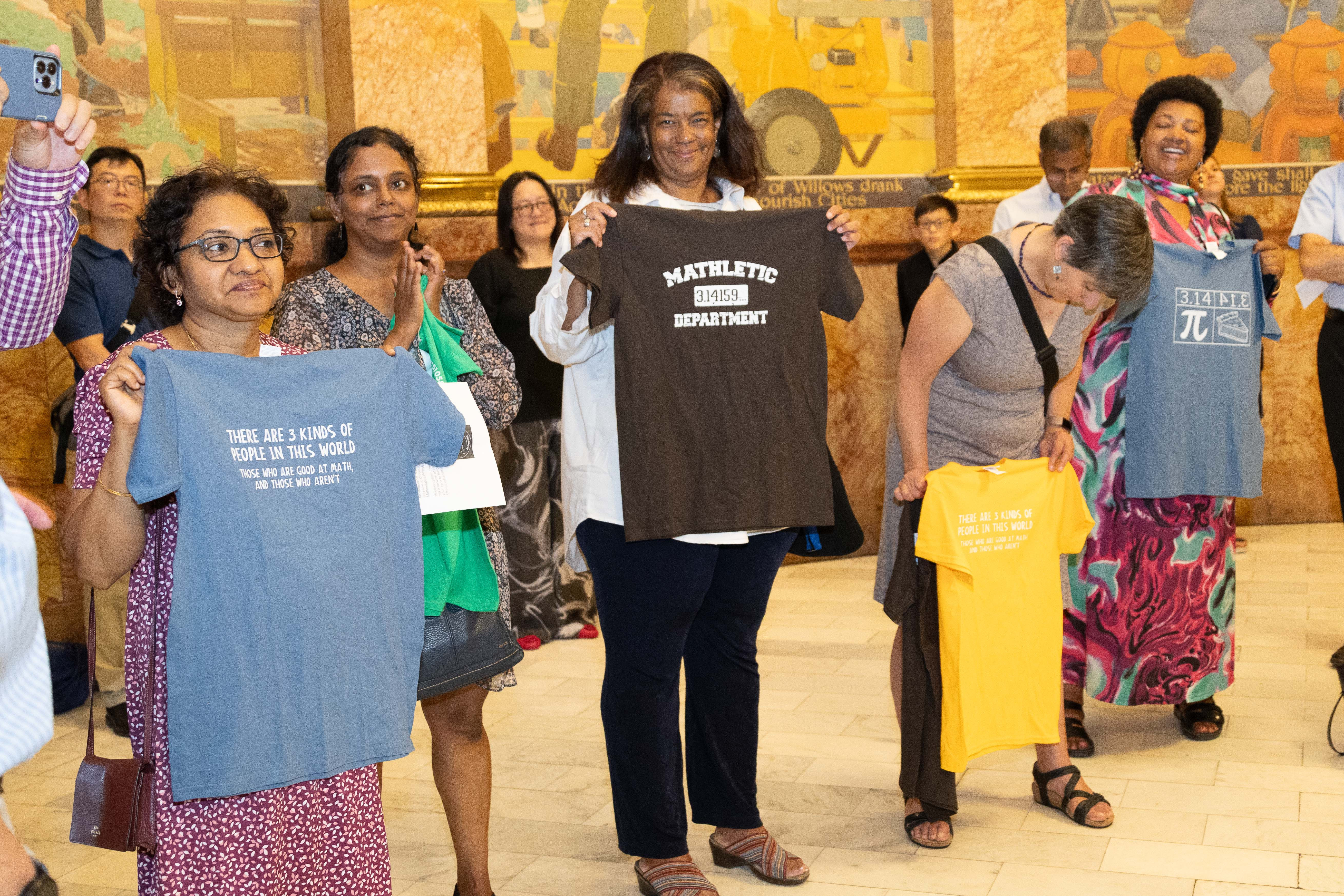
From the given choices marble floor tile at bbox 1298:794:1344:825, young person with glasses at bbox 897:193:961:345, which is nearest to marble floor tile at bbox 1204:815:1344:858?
marble floor tile at bbox 1298:794:1344:825

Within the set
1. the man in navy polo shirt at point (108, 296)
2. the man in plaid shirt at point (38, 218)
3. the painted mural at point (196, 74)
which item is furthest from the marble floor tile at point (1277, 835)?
the painted mural at point (196, 74)

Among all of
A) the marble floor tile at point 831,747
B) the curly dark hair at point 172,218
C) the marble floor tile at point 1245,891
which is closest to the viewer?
the curly dark hair at point 172,218

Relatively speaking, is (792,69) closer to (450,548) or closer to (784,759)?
(784,759)

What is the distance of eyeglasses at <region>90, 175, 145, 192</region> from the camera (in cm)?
452

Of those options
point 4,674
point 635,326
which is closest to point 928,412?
point 635,326

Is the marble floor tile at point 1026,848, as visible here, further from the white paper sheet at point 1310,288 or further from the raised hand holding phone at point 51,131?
the raised hand holding phone at point 51,131

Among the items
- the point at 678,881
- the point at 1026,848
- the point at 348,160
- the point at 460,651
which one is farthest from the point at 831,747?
the point at 348,160

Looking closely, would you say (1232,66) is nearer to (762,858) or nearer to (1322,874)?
(1322,874)

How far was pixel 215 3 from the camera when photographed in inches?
231

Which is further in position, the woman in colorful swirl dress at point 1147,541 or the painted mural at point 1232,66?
the painted mural at point 1232,66

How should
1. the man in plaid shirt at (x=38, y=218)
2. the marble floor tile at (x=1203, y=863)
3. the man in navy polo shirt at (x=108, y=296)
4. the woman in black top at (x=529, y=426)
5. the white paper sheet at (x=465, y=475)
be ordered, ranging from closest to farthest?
1. the man in plaid shirt at (x=38, y=218)
2. the white paper sheet at (x=465, y=475)
3. the marble floor tile at (x=1203, y=863)
4. the man in navy polo shirt at (x=108, y=296)
5. the woman in black top at (x=529, y=426)

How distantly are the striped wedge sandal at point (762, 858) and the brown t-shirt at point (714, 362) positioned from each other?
0.88 meters

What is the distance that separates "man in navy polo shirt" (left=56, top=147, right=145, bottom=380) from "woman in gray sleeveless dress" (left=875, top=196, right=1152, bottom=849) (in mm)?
2731

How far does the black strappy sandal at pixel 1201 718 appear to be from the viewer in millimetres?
4008
